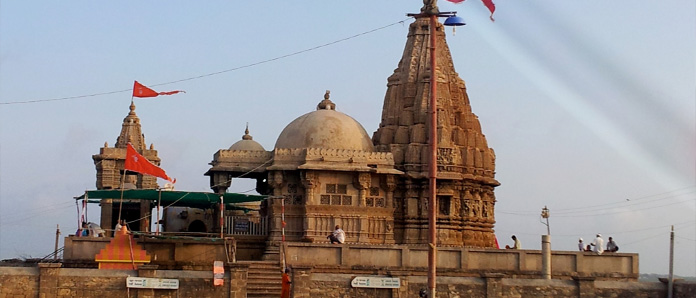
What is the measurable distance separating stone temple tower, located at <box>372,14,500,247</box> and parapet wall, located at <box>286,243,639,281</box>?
601cm

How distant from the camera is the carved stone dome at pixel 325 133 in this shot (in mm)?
45031

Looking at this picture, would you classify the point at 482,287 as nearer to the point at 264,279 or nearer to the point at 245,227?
the point at 264,279

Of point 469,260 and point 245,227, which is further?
point 245,227

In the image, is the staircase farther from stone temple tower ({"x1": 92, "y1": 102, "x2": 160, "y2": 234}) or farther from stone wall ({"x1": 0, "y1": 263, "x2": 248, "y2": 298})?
stone temple tower ({"x1": 92, "y1": 102, "x2": 160, "y2": 234})

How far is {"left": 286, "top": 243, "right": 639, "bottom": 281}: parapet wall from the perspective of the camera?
125 feet

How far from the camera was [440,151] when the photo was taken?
1884 inches

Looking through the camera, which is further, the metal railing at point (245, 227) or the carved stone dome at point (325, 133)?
the carved stone dome at point (325, 133)

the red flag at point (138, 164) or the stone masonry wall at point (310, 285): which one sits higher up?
the red flag at point (138, 164)

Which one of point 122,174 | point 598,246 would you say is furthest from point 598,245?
point 122,174

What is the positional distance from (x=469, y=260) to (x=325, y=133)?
916 centimetres

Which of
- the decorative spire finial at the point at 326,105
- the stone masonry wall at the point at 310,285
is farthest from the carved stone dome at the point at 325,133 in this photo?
the stone masonry wall at the point at 310,285

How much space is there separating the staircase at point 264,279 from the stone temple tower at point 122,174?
1207 centimetres

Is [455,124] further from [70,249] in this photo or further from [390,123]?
[70,249]

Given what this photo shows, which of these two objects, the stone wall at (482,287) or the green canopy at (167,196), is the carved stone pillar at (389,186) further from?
the stone wall at (482,287)
